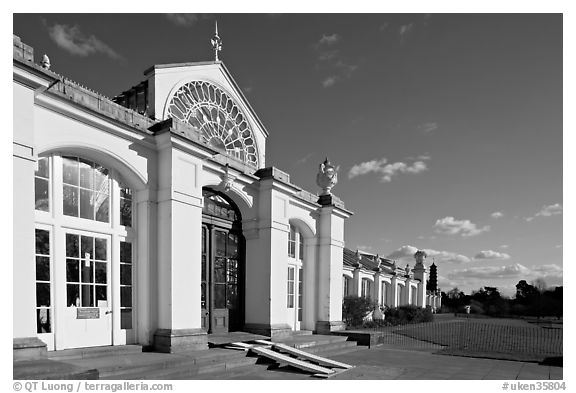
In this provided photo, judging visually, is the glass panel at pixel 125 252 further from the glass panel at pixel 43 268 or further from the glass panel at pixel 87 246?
the glass panel at pixel 43 268

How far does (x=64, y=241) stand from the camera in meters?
8.07

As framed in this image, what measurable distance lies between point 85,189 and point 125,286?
230 cm

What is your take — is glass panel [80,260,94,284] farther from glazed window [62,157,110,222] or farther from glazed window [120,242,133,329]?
glazed window [62,157,110,222]

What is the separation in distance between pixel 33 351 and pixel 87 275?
87.4 inches

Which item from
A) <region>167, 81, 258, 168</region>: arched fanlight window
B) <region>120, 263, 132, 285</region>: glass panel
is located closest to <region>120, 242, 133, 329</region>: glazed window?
<region>120, 263, 132, 285</region>: glass panel

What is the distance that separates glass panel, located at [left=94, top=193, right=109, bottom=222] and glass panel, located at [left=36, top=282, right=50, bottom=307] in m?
1.73

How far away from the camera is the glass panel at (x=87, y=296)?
8391 millimetres

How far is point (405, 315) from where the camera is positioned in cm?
2812

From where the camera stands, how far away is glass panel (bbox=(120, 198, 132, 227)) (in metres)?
9.47

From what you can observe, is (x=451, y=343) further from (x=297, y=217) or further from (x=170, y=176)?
(x=170, y=176)

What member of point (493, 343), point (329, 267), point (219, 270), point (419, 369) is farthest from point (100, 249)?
→ point (493, 343)

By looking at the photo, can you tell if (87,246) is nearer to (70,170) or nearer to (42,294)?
(42,294)

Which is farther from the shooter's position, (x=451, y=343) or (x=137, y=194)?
(x=451, y=343)
